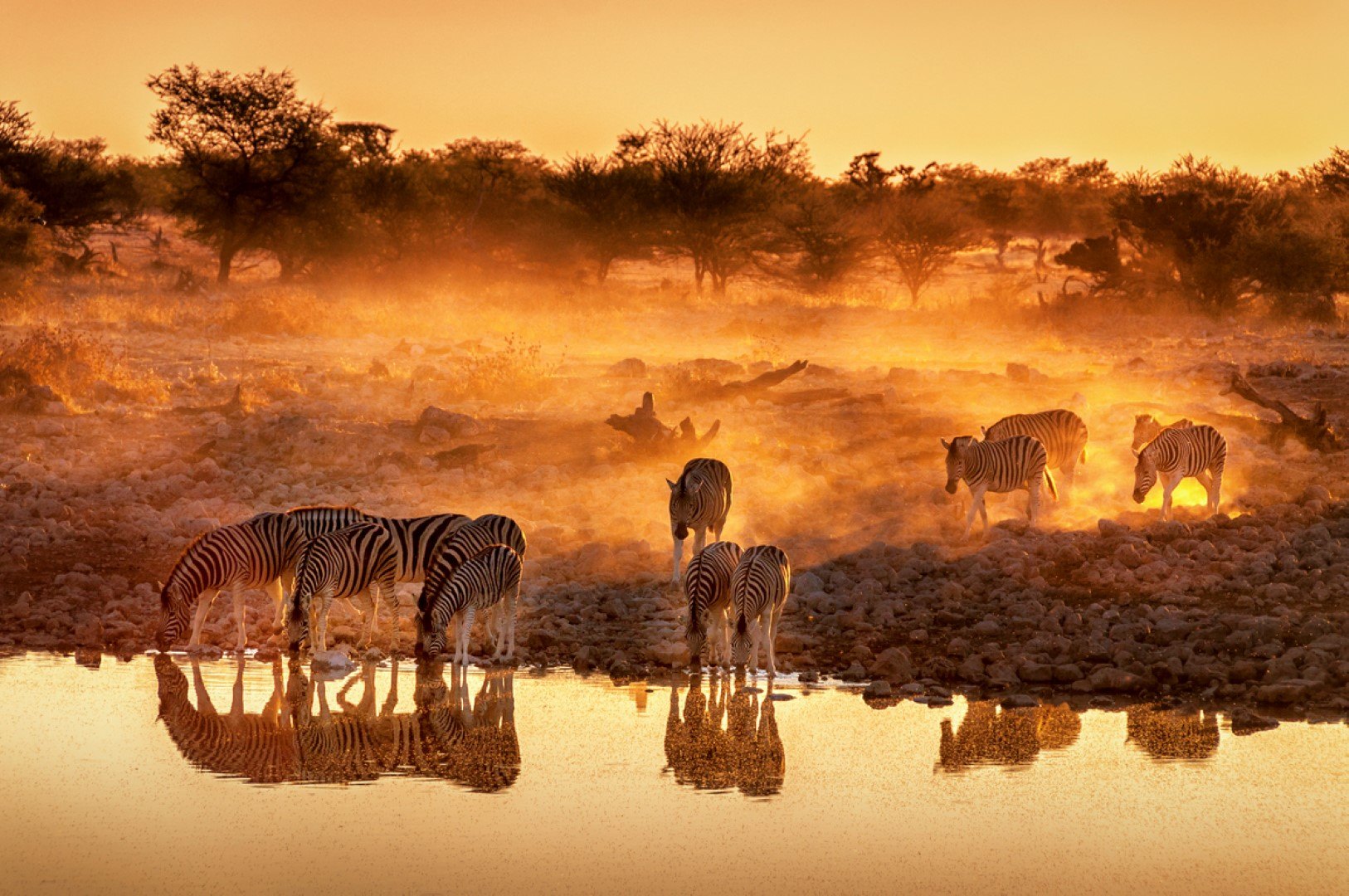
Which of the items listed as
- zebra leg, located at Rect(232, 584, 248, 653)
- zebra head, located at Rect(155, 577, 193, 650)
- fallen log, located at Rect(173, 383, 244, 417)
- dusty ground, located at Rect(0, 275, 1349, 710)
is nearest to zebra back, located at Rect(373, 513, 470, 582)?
dusty ground, located at Rect(0, 275, 1349, 710)

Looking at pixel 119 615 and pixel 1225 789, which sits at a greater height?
pixel 119 615

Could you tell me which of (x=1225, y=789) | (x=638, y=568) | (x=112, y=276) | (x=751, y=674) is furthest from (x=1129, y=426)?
(x=112, y=276)

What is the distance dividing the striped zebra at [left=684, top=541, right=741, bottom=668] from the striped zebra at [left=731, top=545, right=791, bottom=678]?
0.41 feet

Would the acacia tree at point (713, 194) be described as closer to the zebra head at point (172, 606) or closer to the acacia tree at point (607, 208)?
the acacia tree at point (607, 208)

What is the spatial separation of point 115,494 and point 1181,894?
46.2 ft

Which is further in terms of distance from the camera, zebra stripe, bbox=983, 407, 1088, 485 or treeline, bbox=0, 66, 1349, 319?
treeline, bbox=0, 66, 1349, 319

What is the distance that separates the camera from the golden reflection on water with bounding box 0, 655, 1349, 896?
8.67 m

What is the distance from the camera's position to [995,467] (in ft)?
58.6

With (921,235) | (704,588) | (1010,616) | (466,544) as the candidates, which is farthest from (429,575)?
(921,235)

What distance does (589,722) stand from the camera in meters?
12.0

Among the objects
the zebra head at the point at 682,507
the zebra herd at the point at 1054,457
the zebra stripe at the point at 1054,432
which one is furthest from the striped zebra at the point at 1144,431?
the zebra head at the point at 682,507

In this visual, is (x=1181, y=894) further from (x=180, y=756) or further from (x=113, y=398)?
(x=113, y=398)

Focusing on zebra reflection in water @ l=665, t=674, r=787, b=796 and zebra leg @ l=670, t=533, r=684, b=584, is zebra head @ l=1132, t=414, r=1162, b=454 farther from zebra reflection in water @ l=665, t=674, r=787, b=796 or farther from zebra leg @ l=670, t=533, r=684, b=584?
zebra reflection in water @ l=665, t=674, r=787, b=796

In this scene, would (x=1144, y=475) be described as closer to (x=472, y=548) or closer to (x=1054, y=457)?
(x=1054, y=457)
